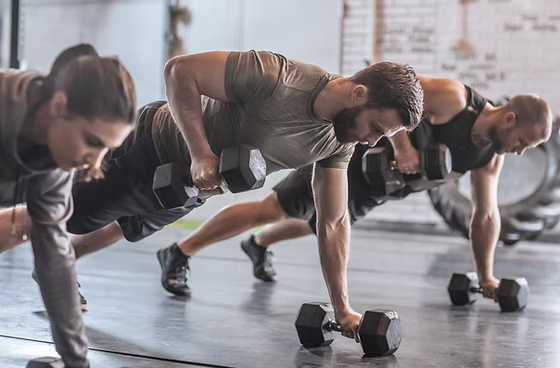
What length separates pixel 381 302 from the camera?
316 centimetres

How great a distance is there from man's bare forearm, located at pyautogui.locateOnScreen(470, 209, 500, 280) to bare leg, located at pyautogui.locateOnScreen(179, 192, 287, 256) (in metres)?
0.77

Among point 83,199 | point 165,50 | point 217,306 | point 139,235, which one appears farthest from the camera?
point 165,50

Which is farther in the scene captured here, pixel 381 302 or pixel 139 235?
pixel 381 302

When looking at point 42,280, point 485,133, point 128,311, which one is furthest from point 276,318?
point 42,280

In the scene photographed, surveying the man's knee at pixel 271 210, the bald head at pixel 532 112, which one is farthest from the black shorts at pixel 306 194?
the bald head at pixel 532 112

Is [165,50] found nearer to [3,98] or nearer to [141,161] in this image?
[141,161]

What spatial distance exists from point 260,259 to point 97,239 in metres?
→ 1.16

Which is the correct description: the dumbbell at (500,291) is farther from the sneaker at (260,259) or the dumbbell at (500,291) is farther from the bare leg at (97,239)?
the bare leg at (97,239)

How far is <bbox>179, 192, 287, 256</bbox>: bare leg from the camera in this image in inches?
128

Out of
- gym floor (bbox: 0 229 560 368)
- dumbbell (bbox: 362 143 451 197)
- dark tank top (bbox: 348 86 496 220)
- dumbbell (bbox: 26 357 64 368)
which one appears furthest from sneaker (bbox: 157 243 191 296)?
dumbbell (bbox: 26 357 64 368)

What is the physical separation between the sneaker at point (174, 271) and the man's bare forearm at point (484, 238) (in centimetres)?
116

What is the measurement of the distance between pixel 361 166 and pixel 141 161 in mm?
1129

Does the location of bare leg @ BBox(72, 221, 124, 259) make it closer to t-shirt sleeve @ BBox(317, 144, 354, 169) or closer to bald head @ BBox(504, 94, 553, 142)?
t-shirt sleeve @ BBox(317, 144, 354, 169)

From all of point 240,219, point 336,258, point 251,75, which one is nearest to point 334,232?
point 336,258
